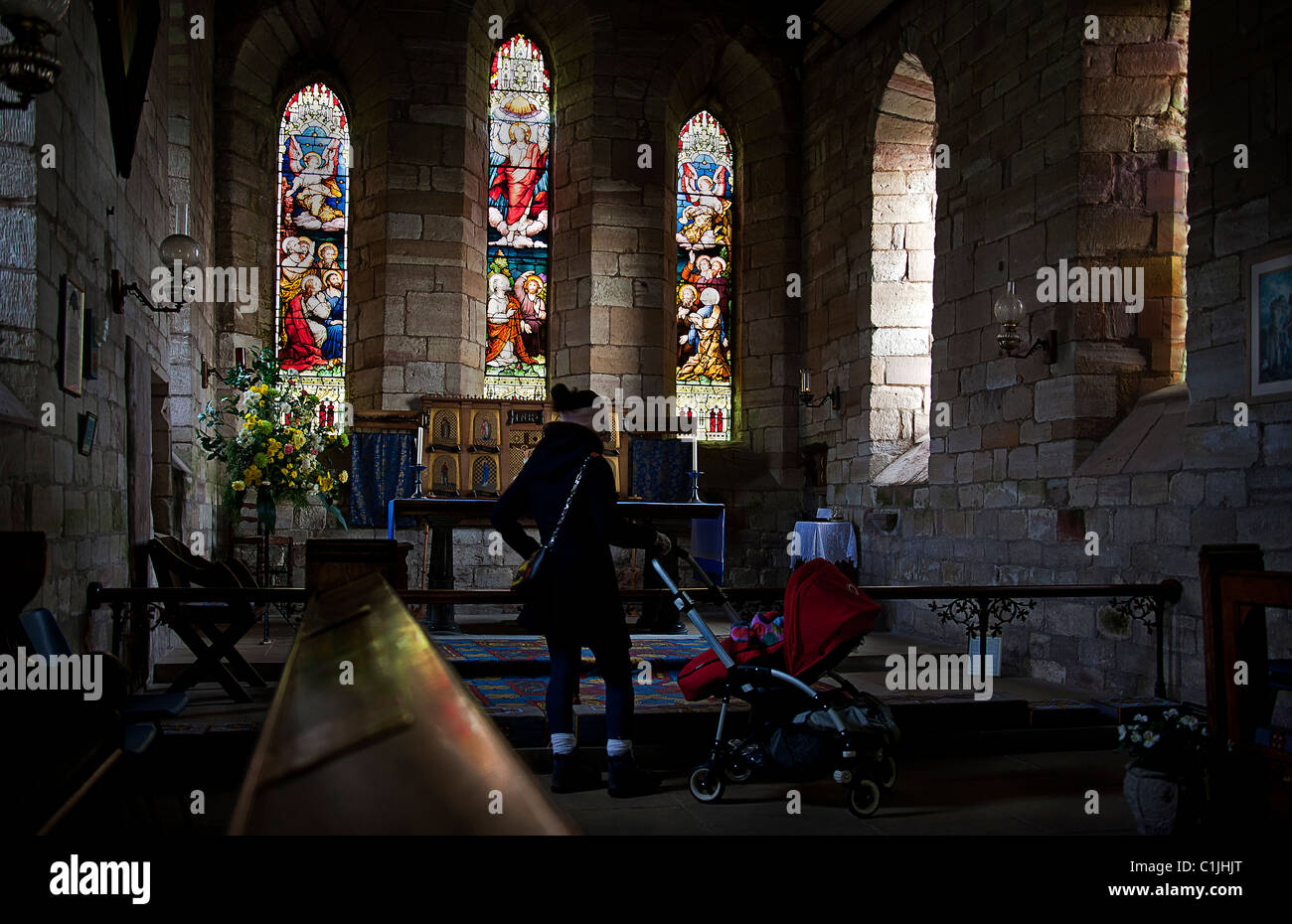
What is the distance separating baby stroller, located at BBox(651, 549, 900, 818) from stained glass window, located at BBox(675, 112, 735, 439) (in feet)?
26.1

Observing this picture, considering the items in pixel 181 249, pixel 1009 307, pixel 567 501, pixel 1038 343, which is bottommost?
pixel 567 501

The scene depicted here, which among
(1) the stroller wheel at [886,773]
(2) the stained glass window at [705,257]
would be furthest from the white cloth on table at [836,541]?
(1) the stroller wheel at [886,773]

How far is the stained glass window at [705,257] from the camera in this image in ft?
38.7

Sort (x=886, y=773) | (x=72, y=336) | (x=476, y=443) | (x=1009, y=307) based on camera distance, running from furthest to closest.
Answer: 1. (x=476, y=443)
2. (x=1009, y=307)
3. (x=72, y=336)
4. (x=886, y=773)

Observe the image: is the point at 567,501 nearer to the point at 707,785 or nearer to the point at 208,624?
the point at 707,785

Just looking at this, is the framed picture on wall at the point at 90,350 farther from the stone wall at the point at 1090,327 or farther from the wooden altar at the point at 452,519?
the stone wall at the point at 1090,327

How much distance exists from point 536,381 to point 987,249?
5307 mm

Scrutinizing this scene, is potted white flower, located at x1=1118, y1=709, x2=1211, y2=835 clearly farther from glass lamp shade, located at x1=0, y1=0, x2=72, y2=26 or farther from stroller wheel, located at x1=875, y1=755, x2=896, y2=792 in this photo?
glass lamp shade, located at x1=0, y1=0, x2=72, y2=26

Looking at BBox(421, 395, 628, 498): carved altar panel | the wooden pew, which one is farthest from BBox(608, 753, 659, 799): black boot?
BBox(421, 395, 628, 498): carved altar panel

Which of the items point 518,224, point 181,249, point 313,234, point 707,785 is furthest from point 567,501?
point 313,234

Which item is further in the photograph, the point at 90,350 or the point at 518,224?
the point at 518,224

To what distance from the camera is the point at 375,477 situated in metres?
9.54

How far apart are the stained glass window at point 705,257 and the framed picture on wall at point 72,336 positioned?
7.96 m

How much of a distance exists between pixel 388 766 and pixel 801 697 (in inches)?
133
